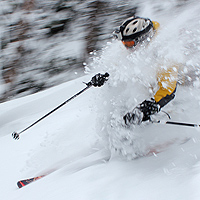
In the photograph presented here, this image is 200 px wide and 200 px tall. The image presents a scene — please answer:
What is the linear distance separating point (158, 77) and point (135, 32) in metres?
0.43

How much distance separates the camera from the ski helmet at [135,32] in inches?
80.2

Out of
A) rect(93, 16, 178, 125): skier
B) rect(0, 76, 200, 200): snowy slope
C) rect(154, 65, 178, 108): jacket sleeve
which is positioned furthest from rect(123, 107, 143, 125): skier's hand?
rect(0, 76, 200, 200): snowy slope

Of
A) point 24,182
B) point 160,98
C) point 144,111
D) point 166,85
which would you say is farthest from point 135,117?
point 24,182

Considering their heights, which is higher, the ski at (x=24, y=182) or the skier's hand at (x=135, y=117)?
the skier's hand at (x=135, y=117)

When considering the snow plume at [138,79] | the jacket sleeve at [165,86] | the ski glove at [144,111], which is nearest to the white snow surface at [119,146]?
the snow plume at [138,79]

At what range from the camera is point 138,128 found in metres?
2.22

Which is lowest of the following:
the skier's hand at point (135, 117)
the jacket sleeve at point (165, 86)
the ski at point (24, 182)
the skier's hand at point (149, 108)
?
the ski at point (24, 182)

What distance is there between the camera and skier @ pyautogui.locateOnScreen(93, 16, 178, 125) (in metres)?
1.91

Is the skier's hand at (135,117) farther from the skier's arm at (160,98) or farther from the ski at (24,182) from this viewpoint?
the ski at (24,182)

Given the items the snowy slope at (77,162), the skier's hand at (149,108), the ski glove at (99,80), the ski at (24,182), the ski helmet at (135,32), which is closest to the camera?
the snowy slope at (77,162)

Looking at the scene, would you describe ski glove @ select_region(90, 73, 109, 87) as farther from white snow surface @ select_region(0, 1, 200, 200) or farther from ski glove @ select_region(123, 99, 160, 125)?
ski glove @ select_region(123, 99, 160, 125)

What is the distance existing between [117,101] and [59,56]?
3232mm

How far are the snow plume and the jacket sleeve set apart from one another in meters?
0.06

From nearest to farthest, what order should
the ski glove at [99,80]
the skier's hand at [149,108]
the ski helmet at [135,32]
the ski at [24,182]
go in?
the skier's hand at [149,108]
the ski helmet at [135,32]
the ski at [24,182]
the ski glove at [99,80]
